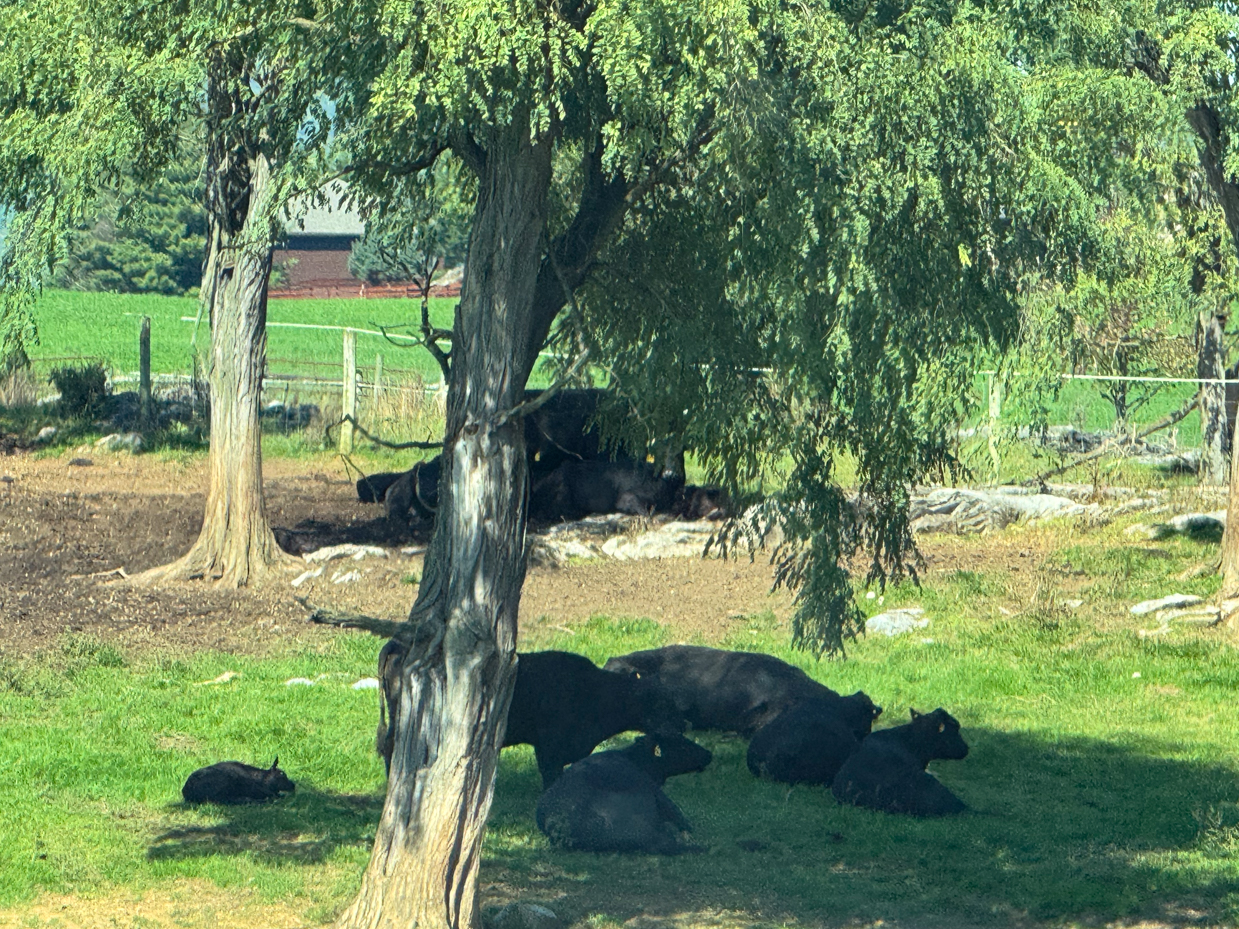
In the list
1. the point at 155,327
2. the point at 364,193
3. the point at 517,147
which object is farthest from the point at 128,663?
the point at 155,327

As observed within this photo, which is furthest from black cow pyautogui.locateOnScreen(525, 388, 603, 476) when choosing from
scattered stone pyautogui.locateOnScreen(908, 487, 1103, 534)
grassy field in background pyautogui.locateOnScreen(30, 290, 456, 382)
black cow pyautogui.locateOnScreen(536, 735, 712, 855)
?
grassy field in background pyautogui.locateOnScreen(30, 290, 456, 382)

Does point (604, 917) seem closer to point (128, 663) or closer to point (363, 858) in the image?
point (363, 858)

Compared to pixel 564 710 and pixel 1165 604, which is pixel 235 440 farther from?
pixel 1165 604

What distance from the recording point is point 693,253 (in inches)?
269

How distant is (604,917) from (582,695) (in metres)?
2.13

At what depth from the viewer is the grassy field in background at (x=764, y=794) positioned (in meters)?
7.18

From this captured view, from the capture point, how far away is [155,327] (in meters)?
48.2

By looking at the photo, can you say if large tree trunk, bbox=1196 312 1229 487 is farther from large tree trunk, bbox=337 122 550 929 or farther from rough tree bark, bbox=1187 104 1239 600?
large tree trunk, bbox=337 122 550 929

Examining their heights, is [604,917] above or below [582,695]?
below

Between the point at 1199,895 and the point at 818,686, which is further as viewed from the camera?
the point at 818,686

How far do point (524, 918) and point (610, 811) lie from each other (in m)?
1.34

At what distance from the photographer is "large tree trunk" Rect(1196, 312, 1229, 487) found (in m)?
18.9

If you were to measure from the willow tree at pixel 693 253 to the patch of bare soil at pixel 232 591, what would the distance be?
244 inches

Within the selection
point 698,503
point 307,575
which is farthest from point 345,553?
point 698,503
